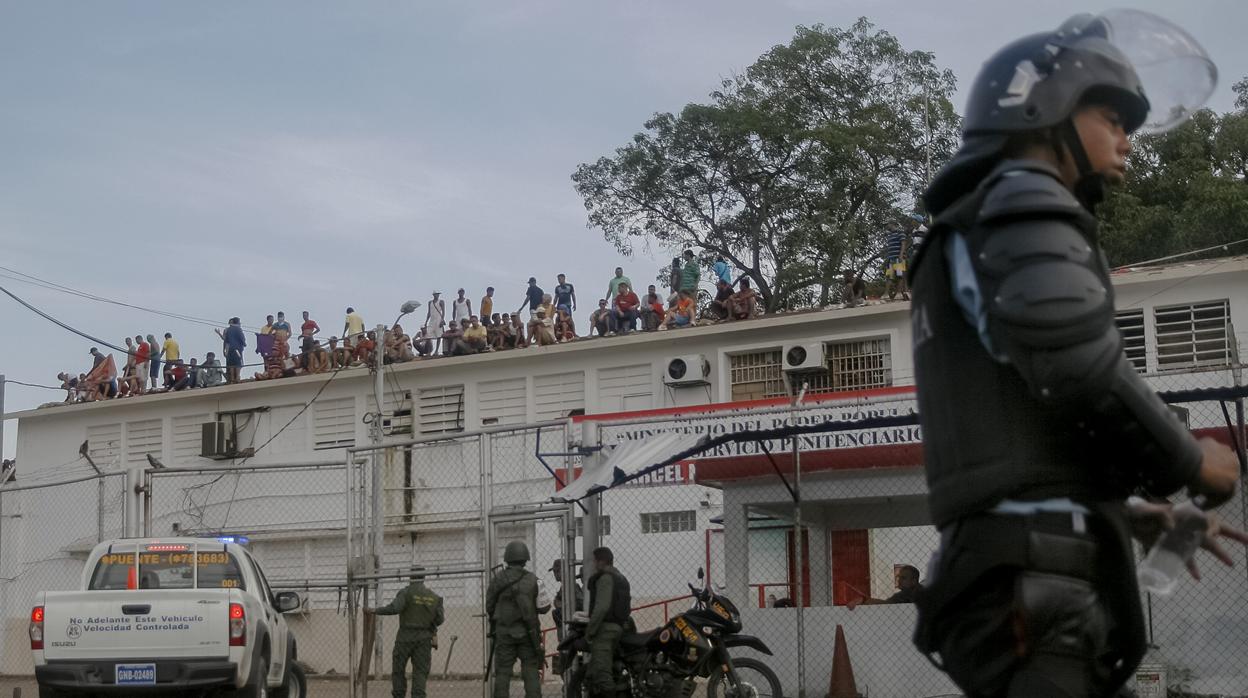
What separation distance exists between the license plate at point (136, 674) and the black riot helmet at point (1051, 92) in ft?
40.3

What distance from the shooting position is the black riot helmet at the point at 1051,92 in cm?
290

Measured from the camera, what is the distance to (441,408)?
3334 cm

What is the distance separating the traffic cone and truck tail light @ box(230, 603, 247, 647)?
550 centimetres

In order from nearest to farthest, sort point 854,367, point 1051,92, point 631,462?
point 1051,92 → point 631,462 → point 854,367

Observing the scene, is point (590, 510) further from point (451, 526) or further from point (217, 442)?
point (217, 442)

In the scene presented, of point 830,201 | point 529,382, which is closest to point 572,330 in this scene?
point 529,382

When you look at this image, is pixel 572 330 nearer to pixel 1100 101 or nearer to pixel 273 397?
pixel 273 397

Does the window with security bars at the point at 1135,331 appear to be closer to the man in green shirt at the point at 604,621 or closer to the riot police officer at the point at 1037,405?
the man in green shirt at the point at 604,621

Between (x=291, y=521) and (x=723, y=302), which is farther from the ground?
(x=723, y=302)

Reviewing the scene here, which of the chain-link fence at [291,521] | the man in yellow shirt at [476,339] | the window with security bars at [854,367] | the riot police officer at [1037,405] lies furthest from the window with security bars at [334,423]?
the riot police officer at [1037,405]

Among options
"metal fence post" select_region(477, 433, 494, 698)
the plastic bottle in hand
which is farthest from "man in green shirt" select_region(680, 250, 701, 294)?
the plastic bottle in hand

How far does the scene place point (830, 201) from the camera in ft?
149

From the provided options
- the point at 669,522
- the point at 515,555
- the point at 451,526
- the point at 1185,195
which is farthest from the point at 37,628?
the point at 1185,195

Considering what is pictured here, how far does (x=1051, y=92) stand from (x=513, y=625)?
13.1m
